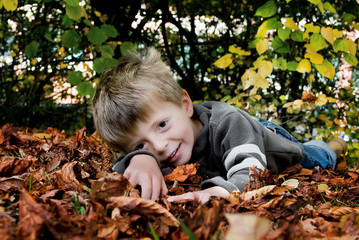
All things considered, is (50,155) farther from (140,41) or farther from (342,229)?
(140,41)

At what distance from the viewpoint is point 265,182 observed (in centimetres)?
156

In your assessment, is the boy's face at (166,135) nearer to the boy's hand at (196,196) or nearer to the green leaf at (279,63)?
the boy's hand at (196,196)

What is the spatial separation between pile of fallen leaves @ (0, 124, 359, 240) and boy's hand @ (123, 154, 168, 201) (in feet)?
0.22

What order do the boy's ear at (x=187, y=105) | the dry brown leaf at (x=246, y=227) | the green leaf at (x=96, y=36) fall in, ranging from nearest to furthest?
the dry brown leaf at (x=246, y=227), the boy's ear at (x=187, y=105), the green leaf at (x=96, y=36)

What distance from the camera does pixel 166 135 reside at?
2.01 metres

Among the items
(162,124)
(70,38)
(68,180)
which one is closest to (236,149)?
(162,124)

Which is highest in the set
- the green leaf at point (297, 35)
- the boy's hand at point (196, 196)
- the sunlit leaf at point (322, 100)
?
the green leaf at point (297, 35)

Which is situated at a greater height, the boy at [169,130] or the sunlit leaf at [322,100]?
the boy at [169,130]

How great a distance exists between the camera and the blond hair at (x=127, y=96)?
2.02m

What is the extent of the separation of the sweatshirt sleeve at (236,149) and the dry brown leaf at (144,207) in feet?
1.84

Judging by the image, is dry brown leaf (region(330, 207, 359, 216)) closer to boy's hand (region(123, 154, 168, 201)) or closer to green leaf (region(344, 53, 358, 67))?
boy's hand (region(123, 154, 168, 201))

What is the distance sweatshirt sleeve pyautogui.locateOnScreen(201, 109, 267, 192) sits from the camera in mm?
1581

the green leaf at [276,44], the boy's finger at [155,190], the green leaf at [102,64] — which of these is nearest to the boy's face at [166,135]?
the boy's finger at [155,190]

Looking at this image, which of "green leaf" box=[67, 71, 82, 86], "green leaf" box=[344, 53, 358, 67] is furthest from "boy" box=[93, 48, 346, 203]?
"green leaf" box=[344, 53, 358, 67]
